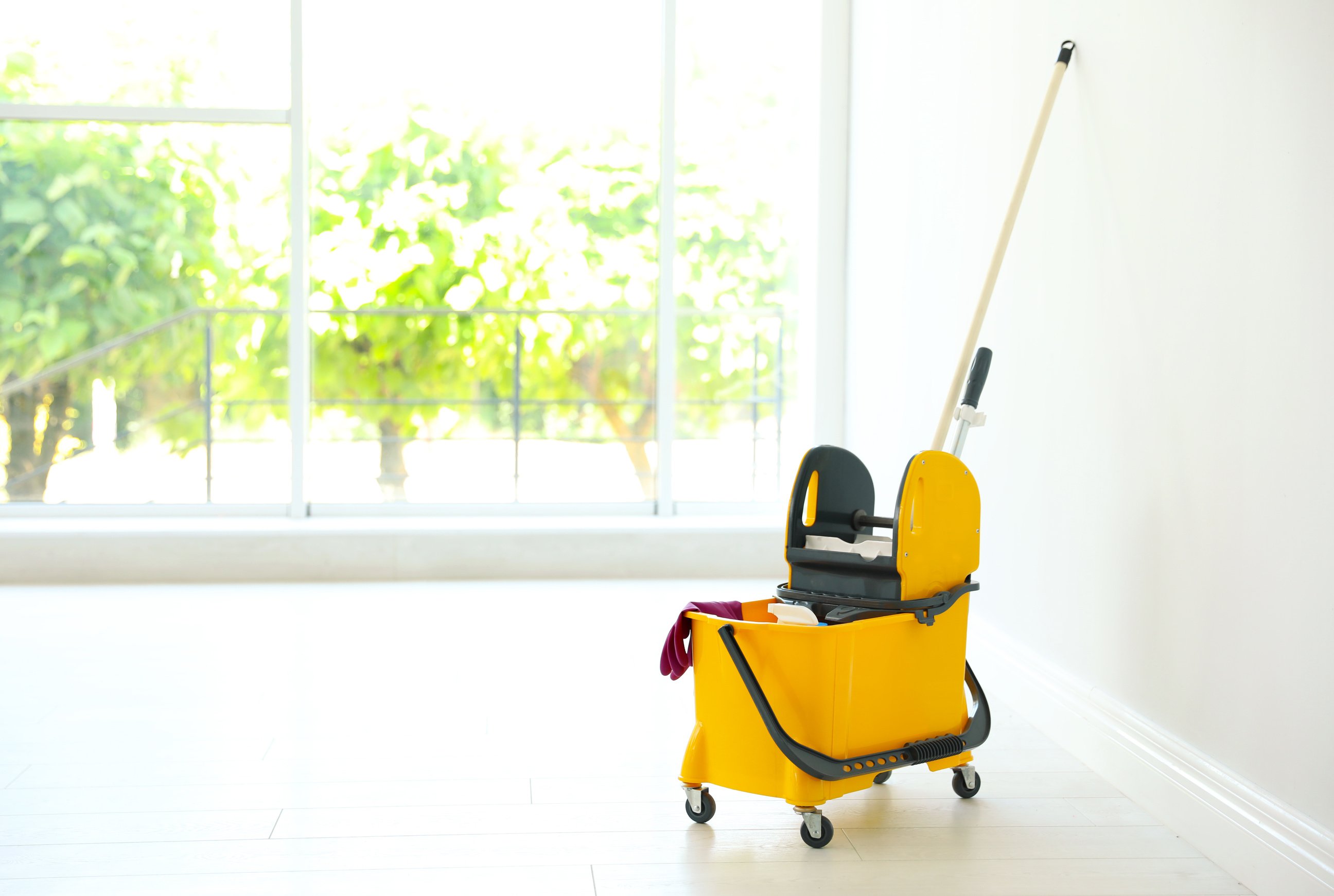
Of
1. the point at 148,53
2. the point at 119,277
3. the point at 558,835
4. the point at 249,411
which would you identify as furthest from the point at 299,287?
the point at 558,835

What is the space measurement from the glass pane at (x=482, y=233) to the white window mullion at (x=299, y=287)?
0.07 metres

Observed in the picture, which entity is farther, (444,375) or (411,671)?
(444,375)

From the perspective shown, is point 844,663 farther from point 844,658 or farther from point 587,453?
point 587,453

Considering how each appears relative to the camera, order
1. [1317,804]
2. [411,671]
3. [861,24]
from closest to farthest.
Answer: [1317,804] < [411,671] < [861,24]

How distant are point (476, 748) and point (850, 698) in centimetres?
80

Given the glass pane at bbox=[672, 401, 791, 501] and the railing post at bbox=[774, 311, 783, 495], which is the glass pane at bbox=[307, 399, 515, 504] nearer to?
the glass pane at bbox=[672, 401, 791, 501]

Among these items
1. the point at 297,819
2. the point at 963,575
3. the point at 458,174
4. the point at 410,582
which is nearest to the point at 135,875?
the point at 297,819

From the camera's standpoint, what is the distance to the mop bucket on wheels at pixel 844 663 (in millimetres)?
1709

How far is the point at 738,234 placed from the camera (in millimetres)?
4172

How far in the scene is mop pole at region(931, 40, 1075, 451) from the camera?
7.17 ft

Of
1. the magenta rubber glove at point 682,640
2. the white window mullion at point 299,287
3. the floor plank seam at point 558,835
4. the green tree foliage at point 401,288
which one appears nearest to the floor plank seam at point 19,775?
the floor plank seam at point 558,835

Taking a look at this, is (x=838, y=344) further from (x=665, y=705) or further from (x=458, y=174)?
(x=665, y=705)

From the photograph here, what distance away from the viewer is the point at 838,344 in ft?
13.0

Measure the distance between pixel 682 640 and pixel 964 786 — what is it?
555 millimetres
